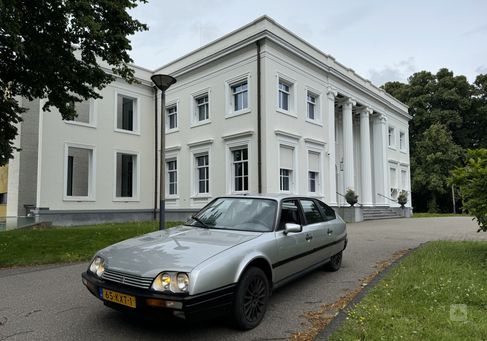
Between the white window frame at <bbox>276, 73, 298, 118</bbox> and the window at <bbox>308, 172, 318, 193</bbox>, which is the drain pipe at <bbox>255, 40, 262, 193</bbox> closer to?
the white window frame at <bbox>276, 73, 298, 118</bbox>

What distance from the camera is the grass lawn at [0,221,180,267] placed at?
8.84 metres

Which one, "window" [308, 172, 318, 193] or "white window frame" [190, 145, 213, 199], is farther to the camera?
"window" [308, 172, 318, 193]

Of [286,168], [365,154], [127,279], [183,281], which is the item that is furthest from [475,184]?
[365,154]

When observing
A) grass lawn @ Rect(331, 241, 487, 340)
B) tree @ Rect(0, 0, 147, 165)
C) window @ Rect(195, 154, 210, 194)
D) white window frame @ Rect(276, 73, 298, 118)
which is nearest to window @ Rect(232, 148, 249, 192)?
window @ Rect(195, 154, 210, 194)

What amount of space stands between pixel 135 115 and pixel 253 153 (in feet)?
28.9

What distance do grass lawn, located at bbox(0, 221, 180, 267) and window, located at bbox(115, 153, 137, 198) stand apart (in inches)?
398

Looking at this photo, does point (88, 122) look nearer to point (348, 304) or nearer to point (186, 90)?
point (186, 90)

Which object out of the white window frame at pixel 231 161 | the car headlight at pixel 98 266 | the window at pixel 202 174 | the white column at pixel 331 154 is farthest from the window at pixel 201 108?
the car headlight at pixel 98 266

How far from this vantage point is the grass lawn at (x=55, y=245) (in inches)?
348

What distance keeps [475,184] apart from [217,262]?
6261mm

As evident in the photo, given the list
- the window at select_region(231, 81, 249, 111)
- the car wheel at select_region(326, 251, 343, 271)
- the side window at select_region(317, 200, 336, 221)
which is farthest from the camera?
the window at select_region(231, 81, 249, 111)

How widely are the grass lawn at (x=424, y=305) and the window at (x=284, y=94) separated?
12653 millimetres

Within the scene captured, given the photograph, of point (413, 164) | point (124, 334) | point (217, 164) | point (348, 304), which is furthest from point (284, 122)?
point (413, 164)

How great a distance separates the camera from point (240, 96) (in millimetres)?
19328
